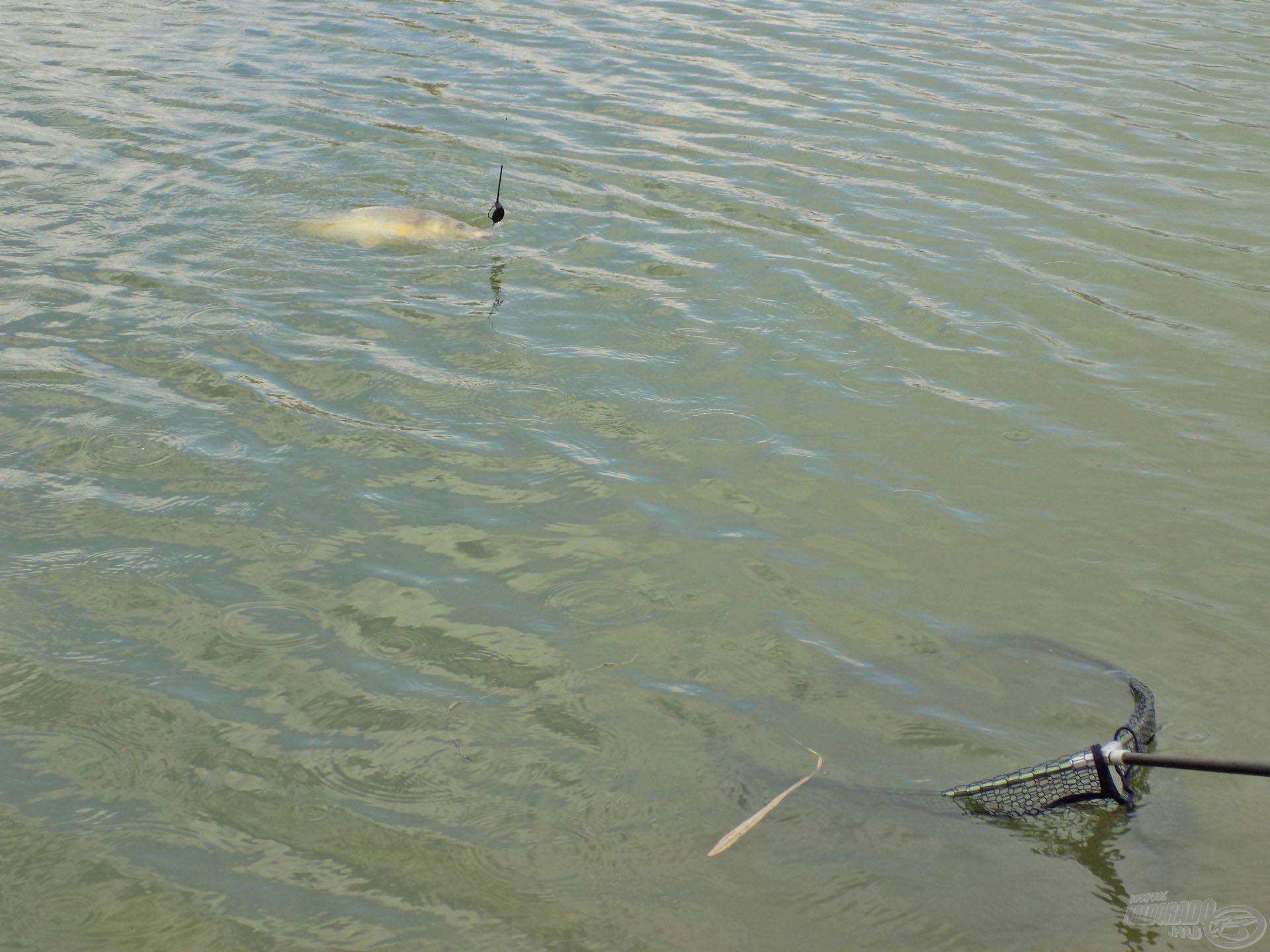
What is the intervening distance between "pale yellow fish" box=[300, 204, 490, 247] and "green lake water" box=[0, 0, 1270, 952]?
190mm

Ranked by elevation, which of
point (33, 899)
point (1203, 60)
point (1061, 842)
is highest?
point (1203, 60)

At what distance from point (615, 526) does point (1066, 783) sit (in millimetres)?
2151

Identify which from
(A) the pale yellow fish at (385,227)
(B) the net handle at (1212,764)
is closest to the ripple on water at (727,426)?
(A) the pale yellow fish at (385,227)

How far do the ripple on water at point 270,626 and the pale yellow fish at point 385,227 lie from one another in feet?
12.4

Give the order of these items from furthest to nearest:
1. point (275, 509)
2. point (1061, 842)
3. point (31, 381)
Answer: point (31, 381) → point (275, 509) → point (1061, 842)

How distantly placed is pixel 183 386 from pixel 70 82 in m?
6.21

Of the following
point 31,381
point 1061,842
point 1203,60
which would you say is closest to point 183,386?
point 31,381

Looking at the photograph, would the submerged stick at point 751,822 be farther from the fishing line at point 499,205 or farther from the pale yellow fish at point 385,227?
the pale yellow fish at point 385,227

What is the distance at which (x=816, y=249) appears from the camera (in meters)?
7.70

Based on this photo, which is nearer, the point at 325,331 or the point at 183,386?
the point at 183,386

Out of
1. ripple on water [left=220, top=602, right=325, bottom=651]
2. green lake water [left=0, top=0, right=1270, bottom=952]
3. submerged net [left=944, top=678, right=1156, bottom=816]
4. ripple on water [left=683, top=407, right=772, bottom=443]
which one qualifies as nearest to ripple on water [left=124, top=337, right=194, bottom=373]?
green lake water [left=0, top=0, right=1270, bottom=952]

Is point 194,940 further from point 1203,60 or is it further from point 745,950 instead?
point 1203,60

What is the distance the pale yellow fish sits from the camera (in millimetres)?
7492

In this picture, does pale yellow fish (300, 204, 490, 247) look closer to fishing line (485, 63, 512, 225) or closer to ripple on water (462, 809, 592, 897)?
fishing line (485, 63, 512, 225)
